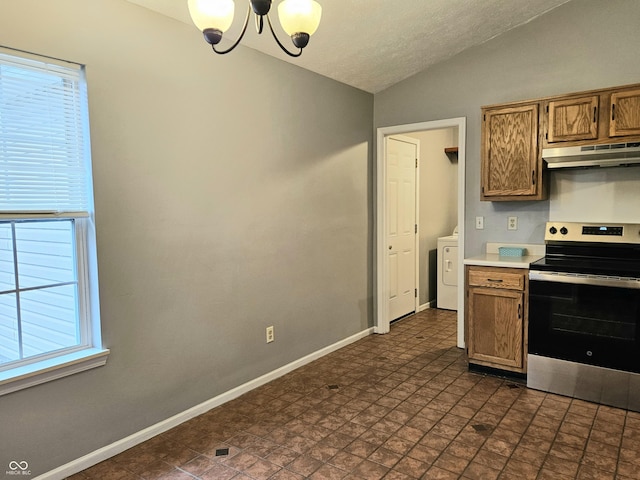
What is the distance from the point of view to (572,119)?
325 cm

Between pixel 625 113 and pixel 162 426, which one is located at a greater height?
pixel 625 113

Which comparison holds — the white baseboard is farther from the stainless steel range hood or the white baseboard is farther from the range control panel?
the stainless steel range hood

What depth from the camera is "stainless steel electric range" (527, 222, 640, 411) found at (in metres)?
2.87

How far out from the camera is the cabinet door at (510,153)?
11.3 feet

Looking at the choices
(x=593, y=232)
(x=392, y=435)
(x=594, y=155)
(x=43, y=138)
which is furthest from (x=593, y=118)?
(x=43, y=138)

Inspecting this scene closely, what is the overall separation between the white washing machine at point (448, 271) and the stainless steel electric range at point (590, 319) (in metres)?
2.07

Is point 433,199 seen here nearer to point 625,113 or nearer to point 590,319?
point 625,113

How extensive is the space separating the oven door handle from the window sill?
9.28ft

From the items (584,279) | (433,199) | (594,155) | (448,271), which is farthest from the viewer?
(433,199)

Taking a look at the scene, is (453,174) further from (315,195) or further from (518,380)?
(518,380)

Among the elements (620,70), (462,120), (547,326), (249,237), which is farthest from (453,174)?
(249,237)

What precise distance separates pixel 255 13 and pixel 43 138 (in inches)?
48.9

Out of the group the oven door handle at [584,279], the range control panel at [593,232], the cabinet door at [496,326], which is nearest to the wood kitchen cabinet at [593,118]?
the range control panel at [593,232]

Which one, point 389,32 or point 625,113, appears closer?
point 625,113
